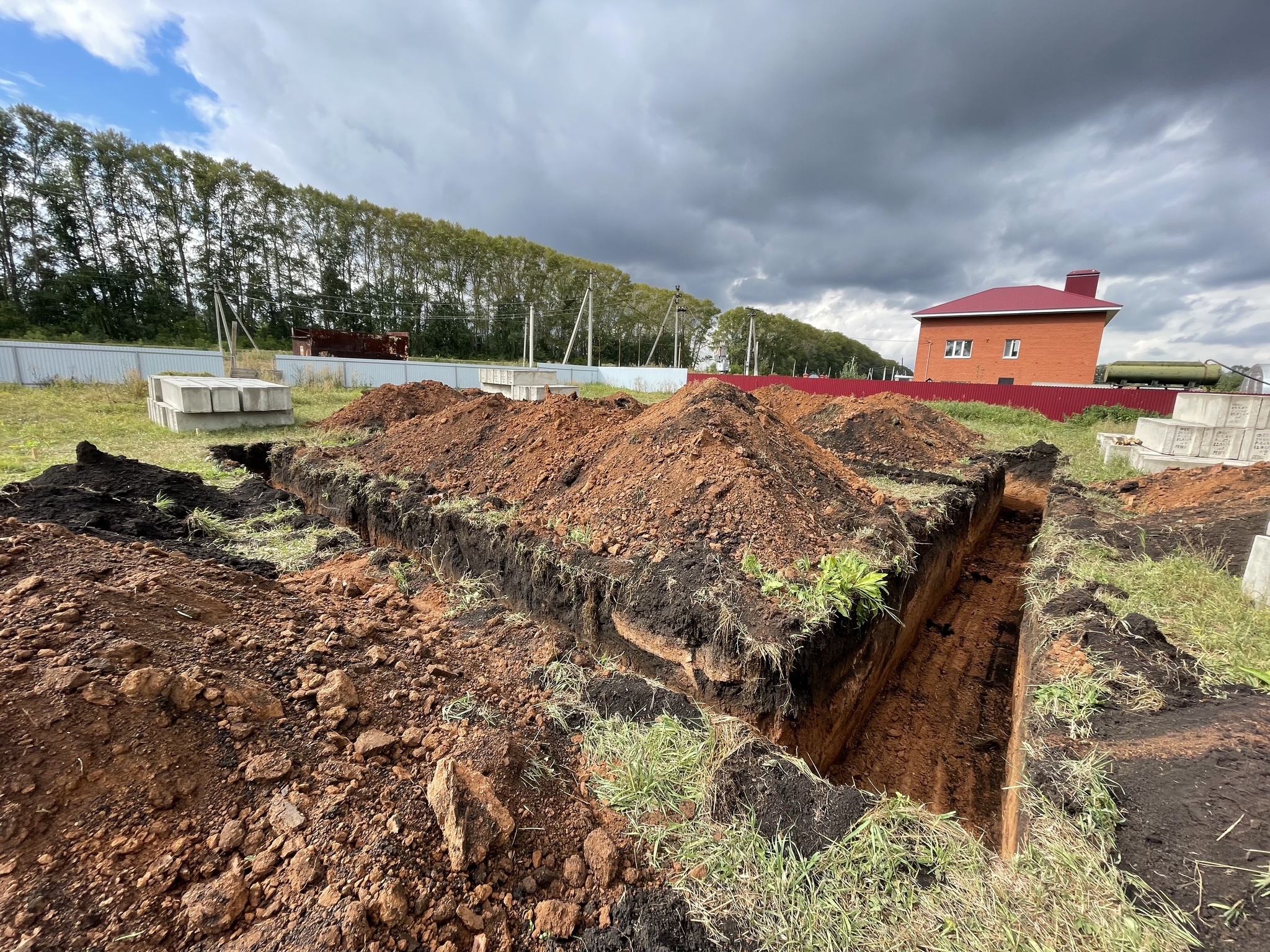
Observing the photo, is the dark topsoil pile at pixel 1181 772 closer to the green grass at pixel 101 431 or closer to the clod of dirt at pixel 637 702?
the clod of dirt at pixel 637 702

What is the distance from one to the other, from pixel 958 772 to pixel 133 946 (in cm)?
472

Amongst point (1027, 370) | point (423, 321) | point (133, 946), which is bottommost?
point (133, 946)

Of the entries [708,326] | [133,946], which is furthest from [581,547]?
[708,326]

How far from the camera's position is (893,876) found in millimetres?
1846

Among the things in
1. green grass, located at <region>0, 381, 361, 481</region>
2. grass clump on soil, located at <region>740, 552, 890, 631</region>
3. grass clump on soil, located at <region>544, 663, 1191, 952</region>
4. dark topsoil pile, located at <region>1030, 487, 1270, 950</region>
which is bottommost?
grass clump on soil, located at <region>544, 663, 1191, 952</region>

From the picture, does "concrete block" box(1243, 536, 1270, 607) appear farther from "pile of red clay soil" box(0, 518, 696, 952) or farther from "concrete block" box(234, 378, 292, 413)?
"concrete block" box(234, 378, 292, 413)

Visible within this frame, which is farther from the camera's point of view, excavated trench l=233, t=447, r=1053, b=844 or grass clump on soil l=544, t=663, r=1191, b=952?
excavated trench l=233, t=447, r=1053, b=844

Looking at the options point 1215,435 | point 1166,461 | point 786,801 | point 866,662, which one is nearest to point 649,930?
point 786,801

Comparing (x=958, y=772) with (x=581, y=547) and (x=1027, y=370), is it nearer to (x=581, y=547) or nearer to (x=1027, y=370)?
(x=581, y=547)

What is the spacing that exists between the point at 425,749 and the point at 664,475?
114 inches

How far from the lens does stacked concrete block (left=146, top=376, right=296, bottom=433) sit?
395 inches

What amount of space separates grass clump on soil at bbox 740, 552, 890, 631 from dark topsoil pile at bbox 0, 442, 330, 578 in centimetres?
345

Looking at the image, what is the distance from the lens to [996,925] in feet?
5.37

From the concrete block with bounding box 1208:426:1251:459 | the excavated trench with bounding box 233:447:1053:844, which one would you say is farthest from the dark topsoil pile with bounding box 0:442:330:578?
the concrete block with bounding box 1208:426:1251:459
